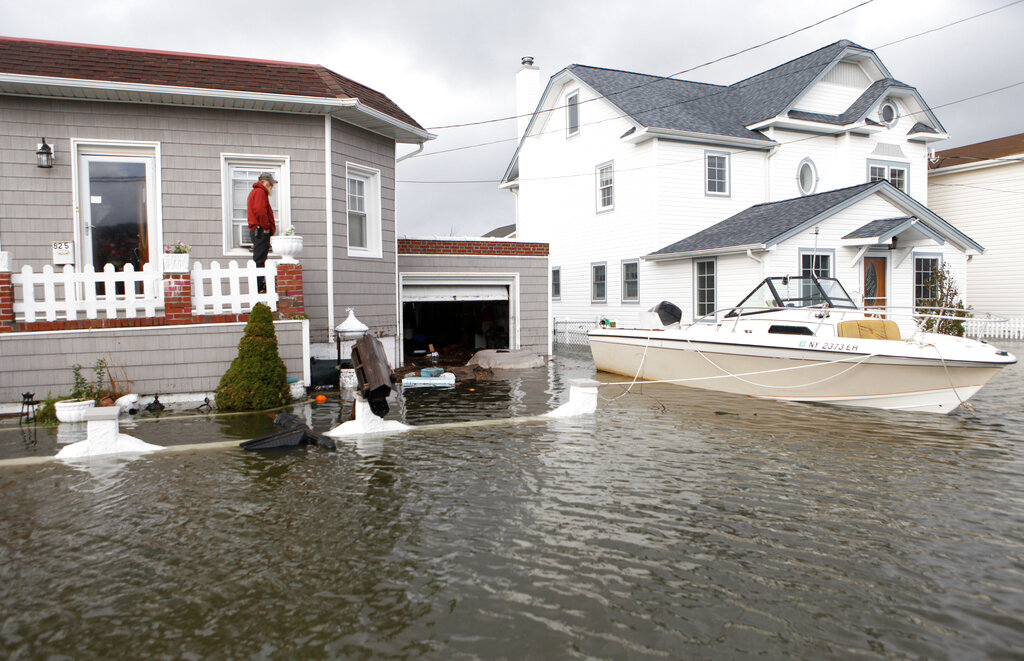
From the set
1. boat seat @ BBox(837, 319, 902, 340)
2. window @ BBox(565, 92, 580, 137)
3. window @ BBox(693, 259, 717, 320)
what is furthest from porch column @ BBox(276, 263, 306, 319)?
window @ BBox(565, 92, 580, 137)

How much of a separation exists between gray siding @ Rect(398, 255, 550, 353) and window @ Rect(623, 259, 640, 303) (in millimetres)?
4841

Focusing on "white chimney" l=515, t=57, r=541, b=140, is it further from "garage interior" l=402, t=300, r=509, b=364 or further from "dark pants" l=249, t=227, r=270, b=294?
"dark pants" l=249, t=227, r=270, b=294

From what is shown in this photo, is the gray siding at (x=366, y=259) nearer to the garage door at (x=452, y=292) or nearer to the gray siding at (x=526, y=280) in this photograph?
the garage door at (x=452, y=292)

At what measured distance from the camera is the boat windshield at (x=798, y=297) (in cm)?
1231

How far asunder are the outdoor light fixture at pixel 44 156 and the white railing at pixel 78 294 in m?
2.17

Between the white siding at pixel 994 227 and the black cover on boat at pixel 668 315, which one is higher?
the white siding at pixel 994 227

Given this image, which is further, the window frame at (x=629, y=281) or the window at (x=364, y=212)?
the window frame at (x=629, y=281)

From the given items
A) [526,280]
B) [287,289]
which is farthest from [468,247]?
[287,289]

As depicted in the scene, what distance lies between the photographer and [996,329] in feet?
74.4

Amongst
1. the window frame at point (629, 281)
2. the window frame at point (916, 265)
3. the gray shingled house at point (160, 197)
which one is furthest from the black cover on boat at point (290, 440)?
the window frame at point (916, 265)

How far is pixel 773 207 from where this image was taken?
19.7 metres

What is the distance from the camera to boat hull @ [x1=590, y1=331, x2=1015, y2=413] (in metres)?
9.95

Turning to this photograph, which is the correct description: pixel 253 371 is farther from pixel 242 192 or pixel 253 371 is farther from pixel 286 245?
pixel 242 192

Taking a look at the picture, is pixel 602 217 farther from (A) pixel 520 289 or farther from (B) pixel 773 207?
(A) pixel 520 289
